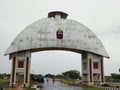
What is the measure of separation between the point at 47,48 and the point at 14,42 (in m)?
6.77

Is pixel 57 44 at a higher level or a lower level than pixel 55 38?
lower

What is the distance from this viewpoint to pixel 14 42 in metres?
46.6

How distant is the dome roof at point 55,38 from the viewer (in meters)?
45.2

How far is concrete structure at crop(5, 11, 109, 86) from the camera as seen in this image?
44.7 meters

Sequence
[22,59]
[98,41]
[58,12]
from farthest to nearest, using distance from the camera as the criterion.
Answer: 1. [58,12]
2. [98,41]
3. [22,59]

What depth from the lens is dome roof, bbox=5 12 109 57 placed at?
45.2 m

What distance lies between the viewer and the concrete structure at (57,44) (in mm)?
44656

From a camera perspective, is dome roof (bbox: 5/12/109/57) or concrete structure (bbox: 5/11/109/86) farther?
dome roof (bbox: 5/12/109/57)

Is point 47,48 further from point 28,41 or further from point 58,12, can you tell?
point 58,12

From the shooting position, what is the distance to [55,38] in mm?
46062

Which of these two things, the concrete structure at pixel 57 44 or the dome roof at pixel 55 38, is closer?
the concrete structure at pixel 57 44

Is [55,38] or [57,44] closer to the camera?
[57,44]

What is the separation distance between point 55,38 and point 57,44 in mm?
1490

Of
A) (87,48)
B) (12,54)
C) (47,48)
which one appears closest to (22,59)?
(12,54)
